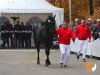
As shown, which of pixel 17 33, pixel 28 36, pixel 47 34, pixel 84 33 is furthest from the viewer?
pixel 28 36

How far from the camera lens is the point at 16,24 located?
1336 inches

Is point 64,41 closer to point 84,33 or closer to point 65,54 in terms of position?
point 65,54

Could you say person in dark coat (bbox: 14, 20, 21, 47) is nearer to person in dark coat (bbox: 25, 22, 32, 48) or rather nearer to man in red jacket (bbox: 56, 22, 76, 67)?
person in dark coat (bbox: 25, 22, 32, 48)

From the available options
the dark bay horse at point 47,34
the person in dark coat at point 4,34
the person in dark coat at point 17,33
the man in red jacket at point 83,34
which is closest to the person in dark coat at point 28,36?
the person in dark coat at point 17,33

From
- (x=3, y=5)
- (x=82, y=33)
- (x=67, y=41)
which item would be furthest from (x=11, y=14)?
(x=67, y=41)

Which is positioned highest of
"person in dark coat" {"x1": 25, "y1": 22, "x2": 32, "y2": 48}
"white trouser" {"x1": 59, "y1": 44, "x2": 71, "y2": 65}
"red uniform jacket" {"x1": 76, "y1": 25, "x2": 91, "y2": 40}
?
"red uniform jacket" {"x1": 76, "y1": 25, "x2": 91, "y2": 40}

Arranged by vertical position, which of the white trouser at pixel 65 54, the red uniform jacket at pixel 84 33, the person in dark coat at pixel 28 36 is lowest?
the person in dark coat at pixel 28 36

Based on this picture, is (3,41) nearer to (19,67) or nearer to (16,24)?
(16,24)

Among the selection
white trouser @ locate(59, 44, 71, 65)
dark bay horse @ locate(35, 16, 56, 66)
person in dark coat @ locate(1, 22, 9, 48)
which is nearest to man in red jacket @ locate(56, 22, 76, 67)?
white trouser @ locate(59, 44, 71, 65)

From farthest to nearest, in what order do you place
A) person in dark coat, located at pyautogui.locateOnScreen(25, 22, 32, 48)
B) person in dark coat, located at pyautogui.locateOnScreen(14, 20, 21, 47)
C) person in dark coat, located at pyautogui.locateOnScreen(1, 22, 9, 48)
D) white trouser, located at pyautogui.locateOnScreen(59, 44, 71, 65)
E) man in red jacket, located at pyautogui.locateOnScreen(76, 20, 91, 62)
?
1. person in dark coat, located at pyautogui.locateOnScreen(25, 22, 32, 48)
2. person in dark coat, located at pyautogui.locateOnScreen(14, 20, 21, 47)
3. person in dark coat, located at pyautogui.locateOnScreen(1, 22, 9, 48)
4. man in red jacket, located at pyautogui.locateOnScreen(76, 20, 91, 62)
5. white trouser, located at pyautogui.locateOnScreen(59, 44, 71, 65)

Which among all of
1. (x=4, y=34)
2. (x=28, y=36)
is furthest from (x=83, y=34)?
(x=4, y=34)

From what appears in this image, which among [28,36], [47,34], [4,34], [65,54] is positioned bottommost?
[28,36]

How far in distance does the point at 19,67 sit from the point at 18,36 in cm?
1528

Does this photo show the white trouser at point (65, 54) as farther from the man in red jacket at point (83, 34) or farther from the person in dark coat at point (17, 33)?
the person in dark coat at point (17, 33)
